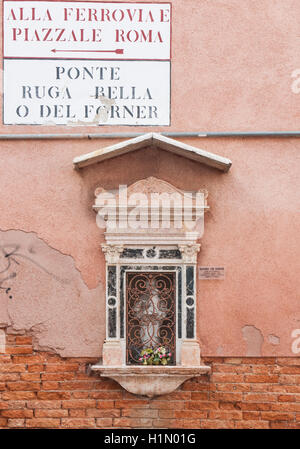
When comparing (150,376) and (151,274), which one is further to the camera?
(151,274)

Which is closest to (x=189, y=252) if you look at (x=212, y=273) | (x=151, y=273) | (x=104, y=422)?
(x=212, y=273)

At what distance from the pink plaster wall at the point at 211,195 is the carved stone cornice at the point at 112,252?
108 mm

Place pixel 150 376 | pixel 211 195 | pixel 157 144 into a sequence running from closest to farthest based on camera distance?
pixel 150 376 → pixel 157 144 → pixel 211 195

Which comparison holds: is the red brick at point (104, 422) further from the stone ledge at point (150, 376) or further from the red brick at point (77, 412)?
the stone ledge at point (150, 376)

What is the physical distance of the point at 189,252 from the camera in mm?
6113

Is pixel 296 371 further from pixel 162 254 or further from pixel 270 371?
pixel 162 254

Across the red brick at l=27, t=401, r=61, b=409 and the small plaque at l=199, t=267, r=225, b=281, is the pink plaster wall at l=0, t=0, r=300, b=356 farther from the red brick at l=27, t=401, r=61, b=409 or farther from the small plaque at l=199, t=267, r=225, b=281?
the red brick at l=27, t=401, r=61, b=409

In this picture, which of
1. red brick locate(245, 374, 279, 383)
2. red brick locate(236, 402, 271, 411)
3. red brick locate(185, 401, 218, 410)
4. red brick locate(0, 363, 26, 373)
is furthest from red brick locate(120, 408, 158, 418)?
red brick locate(0, 363, 26, 373)

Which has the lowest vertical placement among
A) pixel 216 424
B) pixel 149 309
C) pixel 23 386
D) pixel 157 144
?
pixel 216 424

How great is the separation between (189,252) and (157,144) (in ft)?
3.49

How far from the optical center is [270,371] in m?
6.14

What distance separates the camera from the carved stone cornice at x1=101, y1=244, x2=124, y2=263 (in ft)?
20.0

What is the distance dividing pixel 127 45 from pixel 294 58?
1622 mm

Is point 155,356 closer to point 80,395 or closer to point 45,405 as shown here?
point 80,395
